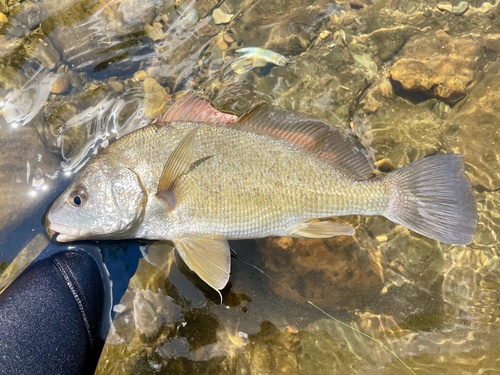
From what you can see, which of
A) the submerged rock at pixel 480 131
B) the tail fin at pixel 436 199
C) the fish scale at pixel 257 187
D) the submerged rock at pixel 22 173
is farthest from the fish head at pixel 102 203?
the submerged rock at pixel 480 131

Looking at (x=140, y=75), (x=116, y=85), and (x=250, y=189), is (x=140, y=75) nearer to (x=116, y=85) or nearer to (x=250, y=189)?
(x=116, y=85)

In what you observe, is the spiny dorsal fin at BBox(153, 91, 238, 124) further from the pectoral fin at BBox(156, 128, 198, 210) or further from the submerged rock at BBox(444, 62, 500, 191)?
the submerged rock at BBox(444, 62, 500, 191)

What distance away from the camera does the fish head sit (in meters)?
3.11

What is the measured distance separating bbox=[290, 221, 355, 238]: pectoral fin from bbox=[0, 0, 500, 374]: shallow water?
60cm

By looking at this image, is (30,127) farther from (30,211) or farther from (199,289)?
(199,289)

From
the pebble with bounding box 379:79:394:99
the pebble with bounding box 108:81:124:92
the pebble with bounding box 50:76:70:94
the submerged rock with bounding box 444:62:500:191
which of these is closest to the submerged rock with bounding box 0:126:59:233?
the pebble with bounding box 50:76:70:94

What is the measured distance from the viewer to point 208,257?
10.4 ft

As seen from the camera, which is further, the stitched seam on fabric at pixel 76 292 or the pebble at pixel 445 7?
the pebble at pixel 445 7

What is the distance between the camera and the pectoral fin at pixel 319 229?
3125 millimetres

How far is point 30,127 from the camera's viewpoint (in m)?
4.04

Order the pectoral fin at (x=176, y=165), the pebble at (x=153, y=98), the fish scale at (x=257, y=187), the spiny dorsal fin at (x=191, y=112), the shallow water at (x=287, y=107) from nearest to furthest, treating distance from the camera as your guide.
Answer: the pectoral fin at (x=176, y=165)
the fish scale at (x=257, y=187)
the spiny dorsal fin at (x=191, y=112)
the shallow water at (x=287, y=107)
the pebble at (x=153, y=98)

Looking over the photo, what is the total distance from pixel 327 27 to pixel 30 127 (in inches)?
128

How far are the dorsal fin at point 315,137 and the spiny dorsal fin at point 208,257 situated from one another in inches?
36.5

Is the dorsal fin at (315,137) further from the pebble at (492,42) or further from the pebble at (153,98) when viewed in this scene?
the pebble at (492,42)
